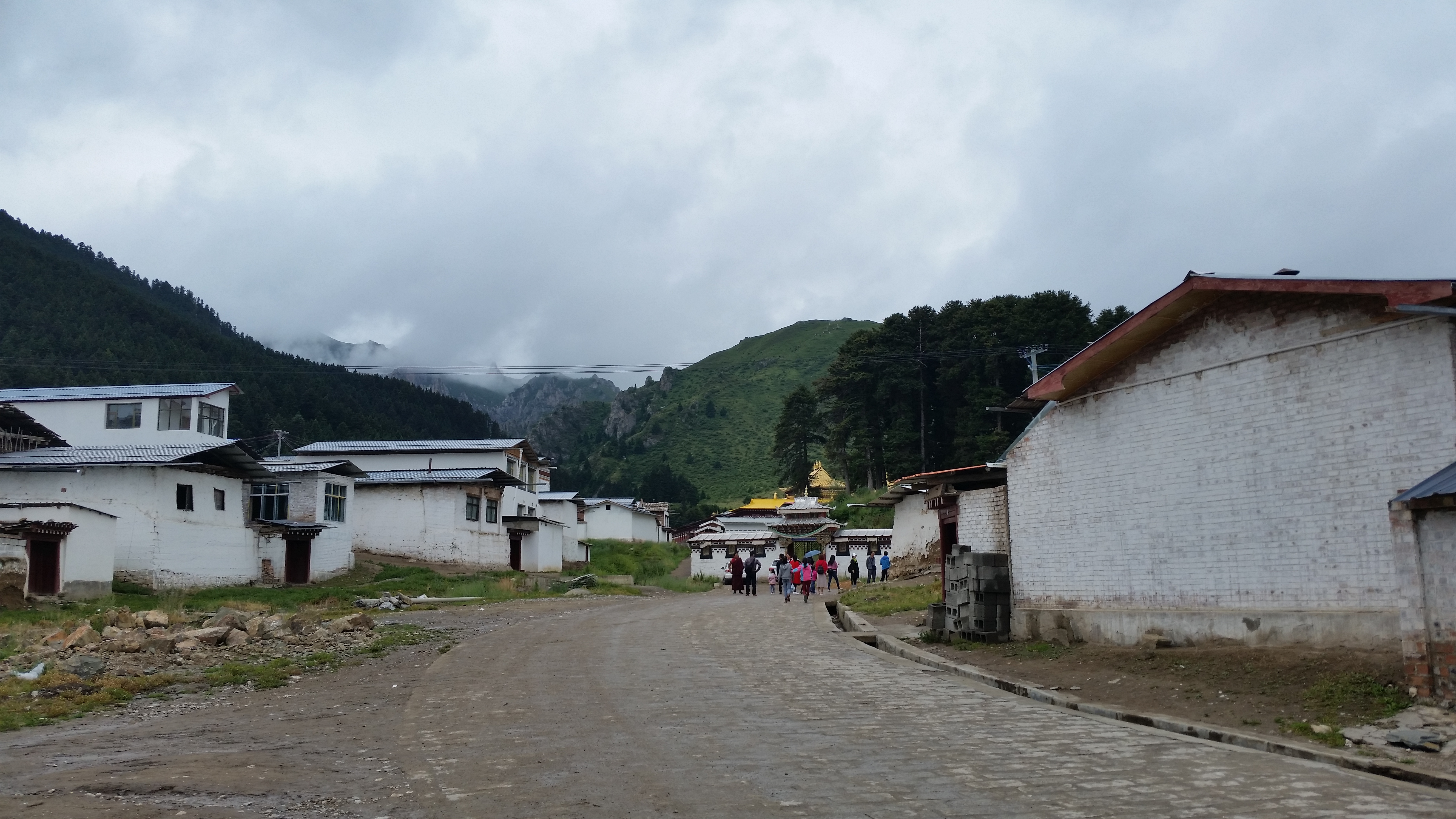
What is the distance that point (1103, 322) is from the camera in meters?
64.4

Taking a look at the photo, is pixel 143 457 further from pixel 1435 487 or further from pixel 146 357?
pixel 146 357

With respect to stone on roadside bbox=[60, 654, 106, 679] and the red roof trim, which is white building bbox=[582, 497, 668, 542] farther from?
the red roof trim

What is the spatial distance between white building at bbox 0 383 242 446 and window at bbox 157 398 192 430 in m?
0.02

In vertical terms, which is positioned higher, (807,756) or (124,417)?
(124,417)

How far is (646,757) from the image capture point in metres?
9.42

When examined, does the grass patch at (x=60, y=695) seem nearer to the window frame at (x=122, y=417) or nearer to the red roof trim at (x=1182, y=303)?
the red roof trim at (x=1182, y=303)

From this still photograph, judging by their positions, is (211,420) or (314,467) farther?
(211,420)

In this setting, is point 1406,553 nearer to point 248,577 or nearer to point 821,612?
point 821,612

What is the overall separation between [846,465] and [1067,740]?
6833 centimetres

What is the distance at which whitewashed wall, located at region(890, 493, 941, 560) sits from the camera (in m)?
39.8

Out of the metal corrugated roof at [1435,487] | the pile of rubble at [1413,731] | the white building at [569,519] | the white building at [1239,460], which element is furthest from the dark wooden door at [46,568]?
the white building at [569,519]

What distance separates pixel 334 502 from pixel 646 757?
38.7 metres

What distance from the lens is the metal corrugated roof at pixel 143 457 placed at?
33.8 metres

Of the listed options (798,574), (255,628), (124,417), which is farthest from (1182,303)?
(124,417)
